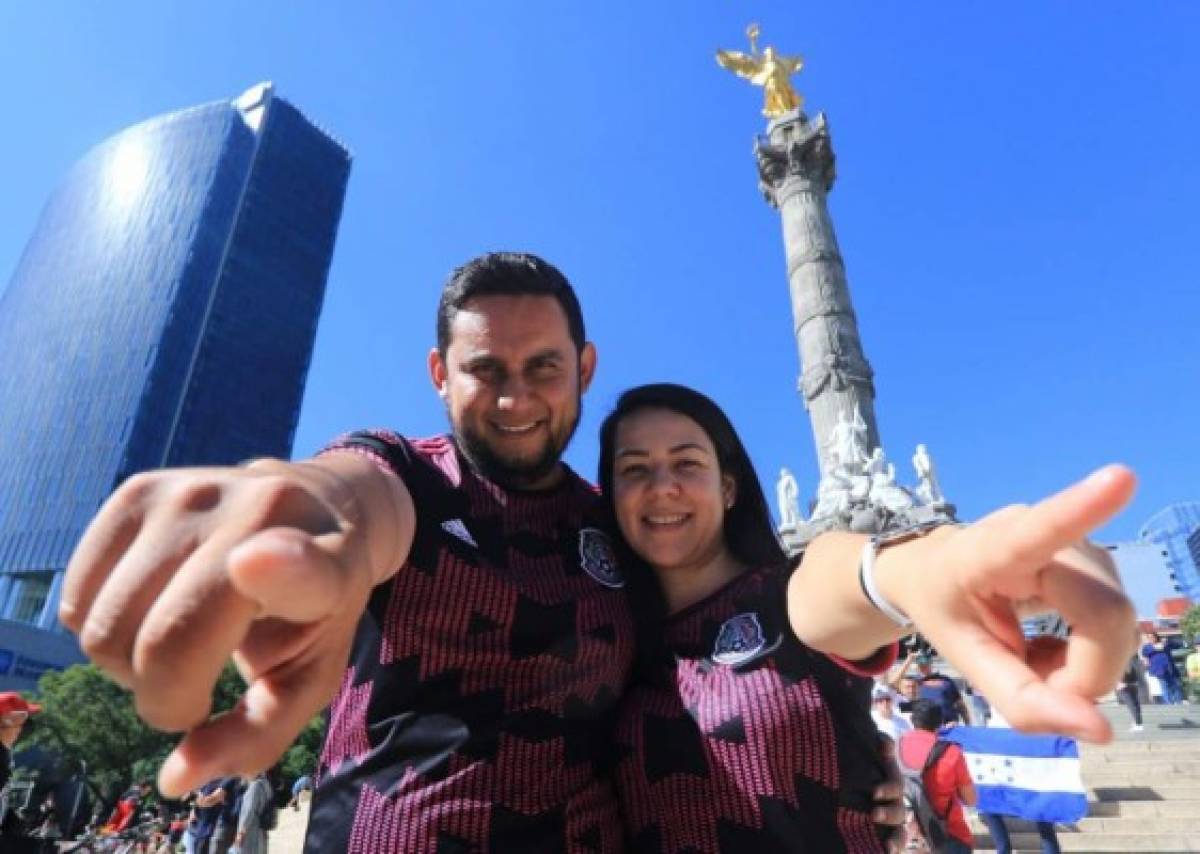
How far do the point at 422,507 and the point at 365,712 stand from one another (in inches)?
14.0

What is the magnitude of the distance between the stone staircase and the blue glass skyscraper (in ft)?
127

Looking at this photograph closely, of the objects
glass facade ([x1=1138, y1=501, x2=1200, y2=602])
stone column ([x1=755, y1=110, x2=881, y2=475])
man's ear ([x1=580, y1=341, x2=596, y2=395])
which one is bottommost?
man's ear ([x1=580, y1=341, x2=596, y2=395])

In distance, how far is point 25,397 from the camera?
42094 millimetres

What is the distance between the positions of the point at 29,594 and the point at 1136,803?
154ft

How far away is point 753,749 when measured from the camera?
127 cm

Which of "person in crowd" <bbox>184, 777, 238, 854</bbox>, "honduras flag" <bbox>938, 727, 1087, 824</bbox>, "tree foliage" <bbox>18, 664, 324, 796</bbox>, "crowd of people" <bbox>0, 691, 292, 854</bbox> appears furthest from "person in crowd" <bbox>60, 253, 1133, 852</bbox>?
"tree foliage" <bbox>18, 664, 324, 796</bbox>

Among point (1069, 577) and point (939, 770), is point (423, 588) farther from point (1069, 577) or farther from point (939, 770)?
point (939, 770)

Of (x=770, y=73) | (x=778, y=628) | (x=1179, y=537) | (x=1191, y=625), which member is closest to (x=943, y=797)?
(x=778, y=628)

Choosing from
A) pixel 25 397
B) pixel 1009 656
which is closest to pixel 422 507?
pixel 1009 656

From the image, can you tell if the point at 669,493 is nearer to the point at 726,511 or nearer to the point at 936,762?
the point at 726,511

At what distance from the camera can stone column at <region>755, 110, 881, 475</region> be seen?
19.2m

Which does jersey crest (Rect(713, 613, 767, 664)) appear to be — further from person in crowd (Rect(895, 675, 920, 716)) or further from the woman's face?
person in crowd (Rect(895, 675, 920, 716))

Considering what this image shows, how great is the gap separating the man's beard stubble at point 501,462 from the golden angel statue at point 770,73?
84.6 feet

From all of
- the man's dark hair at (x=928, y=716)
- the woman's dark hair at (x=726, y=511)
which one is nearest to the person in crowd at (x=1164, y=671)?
the man's dark hair at (x=928, y=716)
